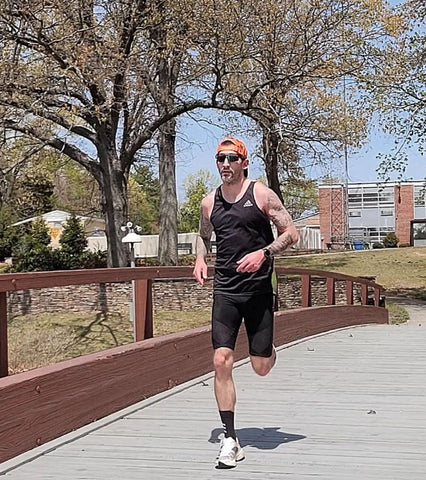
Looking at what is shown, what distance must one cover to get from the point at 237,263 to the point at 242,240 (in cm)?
15

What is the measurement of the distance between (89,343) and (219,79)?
728 centimetres

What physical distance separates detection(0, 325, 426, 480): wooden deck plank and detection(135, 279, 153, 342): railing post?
0.62 meters

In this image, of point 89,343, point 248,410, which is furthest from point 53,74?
point 248,410

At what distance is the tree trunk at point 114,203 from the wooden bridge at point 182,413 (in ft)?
32.1

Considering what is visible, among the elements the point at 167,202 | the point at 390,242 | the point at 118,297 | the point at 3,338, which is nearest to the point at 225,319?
the point at 3,338

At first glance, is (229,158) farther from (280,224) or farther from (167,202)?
(167,202)

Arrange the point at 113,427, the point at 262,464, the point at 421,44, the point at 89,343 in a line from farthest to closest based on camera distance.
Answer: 1. the point at 421,44
2. the point at 89,343
3. the point at 113,427
4. the point at 262,464

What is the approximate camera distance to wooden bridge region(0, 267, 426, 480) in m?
5.09

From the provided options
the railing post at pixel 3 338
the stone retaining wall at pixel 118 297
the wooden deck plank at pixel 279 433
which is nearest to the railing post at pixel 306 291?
the stone retaining wall at pixel 118 297

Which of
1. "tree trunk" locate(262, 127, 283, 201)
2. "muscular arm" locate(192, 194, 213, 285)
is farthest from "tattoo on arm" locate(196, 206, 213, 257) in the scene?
"tree trunk" locate(262, 127, 283, 201)

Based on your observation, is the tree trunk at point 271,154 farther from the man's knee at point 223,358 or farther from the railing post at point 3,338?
the man's knee at point 223,358

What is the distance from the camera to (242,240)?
5.14m

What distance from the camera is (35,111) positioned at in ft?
51.8

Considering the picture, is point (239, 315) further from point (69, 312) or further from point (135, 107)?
point (135, 107)
